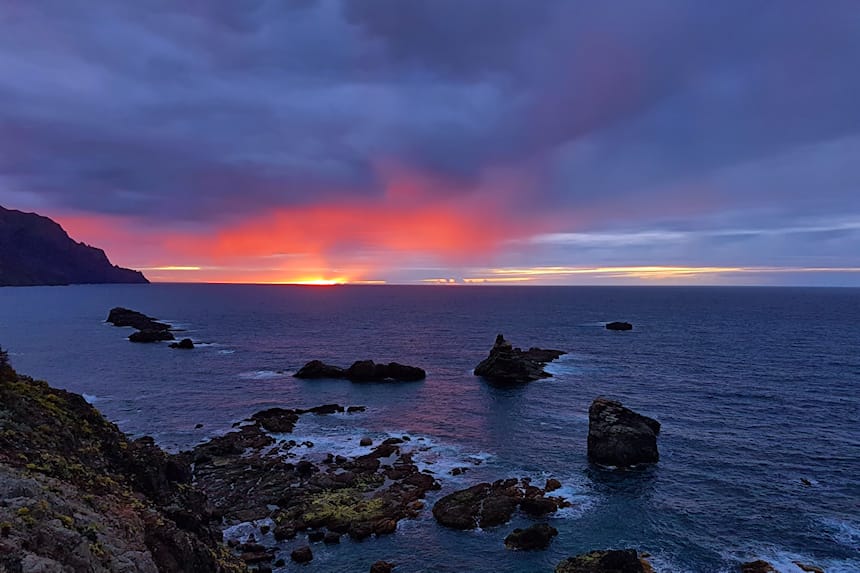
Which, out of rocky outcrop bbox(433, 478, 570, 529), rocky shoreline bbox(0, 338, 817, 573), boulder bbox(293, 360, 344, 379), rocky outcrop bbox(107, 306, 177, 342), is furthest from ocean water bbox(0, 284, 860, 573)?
rocky outcrop bbox(107, 306, 177, 342)

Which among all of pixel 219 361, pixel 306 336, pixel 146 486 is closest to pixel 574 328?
pixel 306 336

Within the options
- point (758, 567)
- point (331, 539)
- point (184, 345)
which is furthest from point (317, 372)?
point (758, 567)

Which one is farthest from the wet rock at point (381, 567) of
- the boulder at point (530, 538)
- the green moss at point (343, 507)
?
the boulder at point (530, 538)

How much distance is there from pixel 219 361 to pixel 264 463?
67163 mm

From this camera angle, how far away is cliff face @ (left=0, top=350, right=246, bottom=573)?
1583cm

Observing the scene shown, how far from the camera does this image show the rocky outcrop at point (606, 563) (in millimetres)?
31562

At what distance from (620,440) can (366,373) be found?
5391cm

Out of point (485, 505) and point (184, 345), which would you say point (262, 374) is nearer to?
point (184, 345)

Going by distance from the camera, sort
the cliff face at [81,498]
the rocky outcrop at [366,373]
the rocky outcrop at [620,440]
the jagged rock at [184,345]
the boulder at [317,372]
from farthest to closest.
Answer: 1. the jagged rock at [184,345]
2. the boulder at [317,372]
3. the rocky outcrop at [366,373]
4. the rocky outcrop at [620,440]
5. the cliff face at [81,498]

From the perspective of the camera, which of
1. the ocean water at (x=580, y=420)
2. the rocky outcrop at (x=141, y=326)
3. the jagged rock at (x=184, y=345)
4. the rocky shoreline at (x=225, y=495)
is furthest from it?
the rocky outcrop at (x=141, y=326)

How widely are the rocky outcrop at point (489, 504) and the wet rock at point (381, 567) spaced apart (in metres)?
6.91

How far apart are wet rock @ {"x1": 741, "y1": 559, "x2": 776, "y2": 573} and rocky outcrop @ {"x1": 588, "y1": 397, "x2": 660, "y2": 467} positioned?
18290 millimetres

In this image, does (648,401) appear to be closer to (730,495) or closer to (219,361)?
(730,495)

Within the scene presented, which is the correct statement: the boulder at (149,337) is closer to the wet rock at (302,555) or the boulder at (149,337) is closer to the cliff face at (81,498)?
the cliff face at (81,498)
